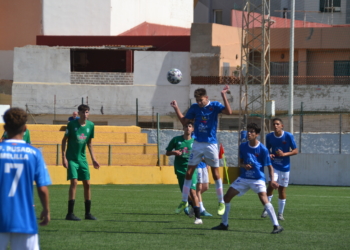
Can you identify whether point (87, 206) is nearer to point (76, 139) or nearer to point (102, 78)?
point (76, 139)

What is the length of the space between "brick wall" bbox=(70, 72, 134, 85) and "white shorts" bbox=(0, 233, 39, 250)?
114ft

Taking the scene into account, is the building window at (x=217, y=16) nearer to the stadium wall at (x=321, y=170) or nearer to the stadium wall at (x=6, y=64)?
the stadium wall at (x=6, y=64)

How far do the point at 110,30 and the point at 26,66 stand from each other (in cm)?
631

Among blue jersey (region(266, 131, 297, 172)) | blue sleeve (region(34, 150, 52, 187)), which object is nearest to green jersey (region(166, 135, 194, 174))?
blue jersey (region(266, 131, 297, 172))

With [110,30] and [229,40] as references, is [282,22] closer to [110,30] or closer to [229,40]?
[229,40]

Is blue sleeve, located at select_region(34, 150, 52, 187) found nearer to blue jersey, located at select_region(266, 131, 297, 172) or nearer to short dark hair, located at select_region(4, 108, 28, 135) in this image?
short dark hair, located at select_region(4, 108, 28, 135)

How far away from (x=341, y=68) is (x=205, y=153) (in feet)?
106

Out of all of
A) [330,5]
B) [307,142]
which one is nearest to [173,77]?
[307,142]

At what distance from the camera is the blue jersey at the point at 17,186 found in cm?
521

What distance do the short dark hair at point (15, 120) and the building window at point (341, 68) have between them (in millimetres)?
36686

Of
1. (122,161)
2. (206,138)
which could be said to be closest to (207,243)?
(206,138)

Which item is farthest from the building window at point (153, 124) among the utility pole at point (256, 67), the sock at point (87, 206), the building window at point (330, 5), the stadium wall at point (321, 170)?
the sock at point (87, 206)

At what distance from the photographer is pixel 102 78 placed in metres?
39.8

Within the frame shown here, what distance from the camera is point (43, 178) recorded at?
5387mm
